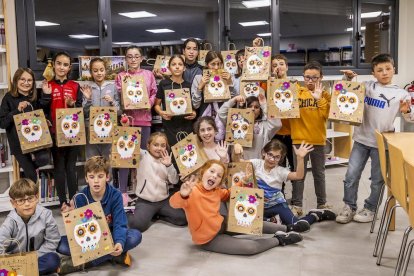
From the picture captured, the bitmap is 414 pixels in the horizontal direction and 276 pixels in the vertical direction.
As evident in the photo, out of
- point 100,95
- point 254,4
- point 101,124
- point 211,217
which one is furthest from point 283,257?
point 254,4

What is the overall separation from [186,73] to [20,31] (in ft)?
4.85

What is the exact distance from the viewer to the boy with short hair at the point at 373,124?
3.10 m

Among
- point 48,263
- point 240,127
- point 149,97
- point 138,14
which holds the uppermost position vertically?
point 138,14

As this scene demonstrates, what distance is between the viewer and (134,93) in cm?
352

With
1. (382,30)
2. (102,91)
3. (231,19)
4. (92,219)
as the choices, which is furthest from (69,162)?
(382,30)

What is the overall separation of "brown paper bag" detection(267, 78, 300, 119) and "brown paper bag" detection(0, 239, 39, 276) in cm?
193

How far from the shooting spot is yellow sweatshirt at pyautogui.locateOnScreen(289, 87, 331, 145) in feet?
11.1

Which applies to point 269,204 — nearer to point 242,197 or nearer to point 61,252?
point 242,197

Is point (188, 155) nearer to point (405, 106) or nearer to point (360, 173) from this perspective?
point (360, 173)

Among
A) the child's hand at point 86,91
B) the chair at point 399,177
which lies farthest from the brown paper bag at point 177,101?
the chair at point 399,177

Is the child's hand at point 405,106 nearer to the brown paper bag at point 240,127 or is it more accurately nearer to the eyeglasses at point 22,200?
the brown paper bag at point 240,127

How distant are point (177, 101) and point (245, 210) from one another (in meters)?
1.17

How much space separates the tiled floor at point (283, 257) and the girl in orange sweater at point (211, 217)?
0.05 meters

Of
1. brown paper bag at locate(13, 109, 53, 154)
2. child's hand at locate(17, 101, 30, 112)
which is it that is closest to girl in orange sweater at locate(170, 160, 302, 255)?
brown paper bag at locate(13, 109, 53, 154)
